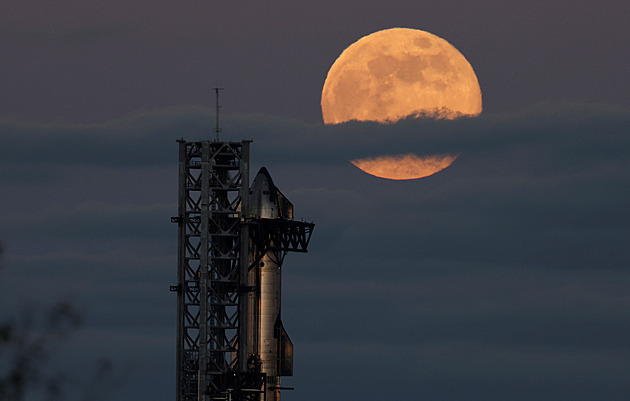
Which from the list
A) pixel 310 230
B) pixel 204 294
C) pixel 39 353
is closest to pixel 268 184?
pixel 310 230

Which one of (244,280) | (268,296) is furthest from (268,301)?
(244,280)

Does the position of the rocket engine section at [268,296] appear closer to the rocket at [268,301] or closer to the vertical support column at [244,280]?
the rocket at [268,301]

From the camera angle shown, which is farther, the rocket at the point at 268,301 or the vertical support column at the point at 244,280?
the rocket at the point at 268,301

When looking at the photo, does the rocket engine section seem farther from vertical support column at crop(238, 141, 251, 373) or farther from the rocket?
vertical support column at crop(238, 141, 251, 373)

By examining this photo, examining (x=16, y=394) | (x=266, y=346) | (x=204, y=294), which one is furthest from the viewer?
(x=266, y=346)

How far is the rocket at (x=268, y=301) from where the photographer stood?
14725cm

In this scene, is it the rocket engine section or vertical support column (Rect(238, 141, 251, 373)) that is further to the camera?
the rocket engine section

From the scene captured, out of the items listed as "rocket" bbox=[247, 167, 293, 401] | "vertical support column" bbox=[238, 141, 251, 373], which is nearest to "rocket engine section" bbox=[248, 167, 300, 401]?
"rocket" bbox=[247, 167, 293, 401]

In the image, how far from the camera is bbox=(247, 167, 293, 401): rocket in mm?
147250

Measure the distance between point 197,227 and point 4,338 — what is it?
319ft

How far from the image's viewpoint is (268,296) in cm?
14975

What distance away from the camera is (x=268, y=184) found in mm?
150000

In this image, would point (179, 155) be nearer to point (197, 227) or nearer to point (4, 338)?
point (197, 227)

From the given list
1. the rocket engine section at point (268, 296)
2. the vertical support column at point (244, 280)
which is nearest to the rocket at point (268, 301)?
Result: the rocket engine section at point (268, 296)
